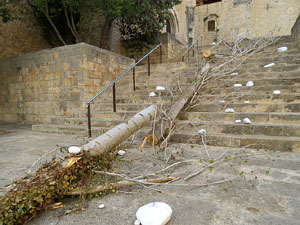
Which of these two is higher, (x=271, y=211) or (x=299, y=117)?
(x=299, y=117)

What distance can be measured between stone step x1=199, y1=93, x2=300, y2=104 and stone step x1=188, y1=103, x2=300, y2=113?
0.17 metres

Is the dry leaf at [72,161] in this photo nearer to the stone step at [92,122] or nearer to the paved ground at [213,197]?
the paved ground at [213,197]

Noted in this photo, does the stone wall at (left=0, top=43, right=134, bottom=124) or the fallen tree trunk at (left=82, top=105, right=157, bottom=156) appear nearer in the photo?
the fallen tree trunk at (left=82, top=105, right=157, bottom=156)

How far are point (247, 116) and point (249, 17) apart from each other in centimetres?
1771

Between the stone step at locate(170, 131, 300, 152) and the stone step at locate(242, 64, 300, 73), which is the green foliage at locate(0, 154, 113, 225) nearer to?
the stone step at locate(170, 131, 300, 152)

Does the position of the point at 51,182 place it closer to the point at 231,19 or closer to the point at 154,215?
the point at 154,215

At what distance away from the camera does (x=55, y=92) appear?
5.89m

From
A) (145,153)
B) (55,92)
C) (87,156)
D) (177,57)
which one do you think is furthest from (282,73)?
(177,57)

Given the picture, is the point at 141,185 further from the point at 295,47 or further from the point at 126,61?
the point at 295,47

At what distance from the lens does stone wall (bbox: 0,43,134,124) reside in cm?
551

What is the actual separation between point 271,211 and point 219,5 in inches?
816

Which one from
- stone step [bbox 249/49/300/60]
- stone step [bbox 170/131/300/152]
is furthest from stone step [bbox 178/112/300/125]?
stone step [bbox 249/49/300/60]

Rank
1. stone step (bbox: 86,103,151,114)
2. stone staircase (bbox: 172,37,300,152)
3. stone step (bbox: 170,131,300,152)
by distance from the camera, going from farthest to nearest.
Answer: stone step (bbox: 86,103,151,114)
stone staircase (bbox: 172,37,300,152)
stone step (bbox: 170,131,300,152)

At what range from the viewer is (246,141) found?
2896 millimetres
